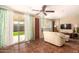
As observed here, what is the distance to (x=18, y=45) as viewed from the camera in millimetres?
2109

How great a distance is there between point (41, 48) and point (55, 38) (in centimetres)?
33

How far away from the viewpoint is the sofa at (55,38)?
2086 mm

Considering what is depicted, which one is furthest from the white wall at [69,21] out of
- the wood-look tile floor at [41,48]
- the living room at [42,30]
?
the wood-look tile floor at [41,48]

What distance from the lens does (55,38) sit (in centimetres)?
211

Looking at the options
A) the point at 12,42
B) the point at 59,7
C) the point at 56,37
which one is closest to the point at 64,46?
the point at 56,37

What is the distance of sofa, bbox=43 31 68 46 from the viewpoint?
2.09 meters

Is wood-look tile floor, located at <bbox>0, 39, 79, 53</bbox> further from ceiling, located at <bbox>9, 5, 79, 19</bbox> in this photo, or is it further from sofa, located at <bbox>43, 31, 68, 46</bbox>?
ceiling, located at <bbox>9, 5, 79, 19</bbox>

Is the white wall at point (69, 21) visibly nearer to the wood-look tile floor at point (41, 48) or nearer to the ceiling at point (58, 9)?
the ceiling at point (58, 9)

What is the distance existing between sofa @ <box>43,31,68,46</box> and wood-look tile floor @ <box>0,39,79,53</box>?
7 cm

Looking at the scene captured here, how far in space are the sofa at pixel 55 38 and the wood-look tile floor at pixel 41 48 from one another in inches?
2.6

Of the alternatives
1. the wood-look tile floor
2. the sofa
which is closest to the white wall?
the sofa

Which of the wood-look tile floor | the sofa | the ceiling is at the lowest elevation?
the wood-look tile floor

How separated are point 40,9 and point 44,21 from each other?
25 cm

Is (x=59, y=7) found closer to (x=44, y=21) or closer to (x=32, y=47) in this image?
(x=44, y=21)
